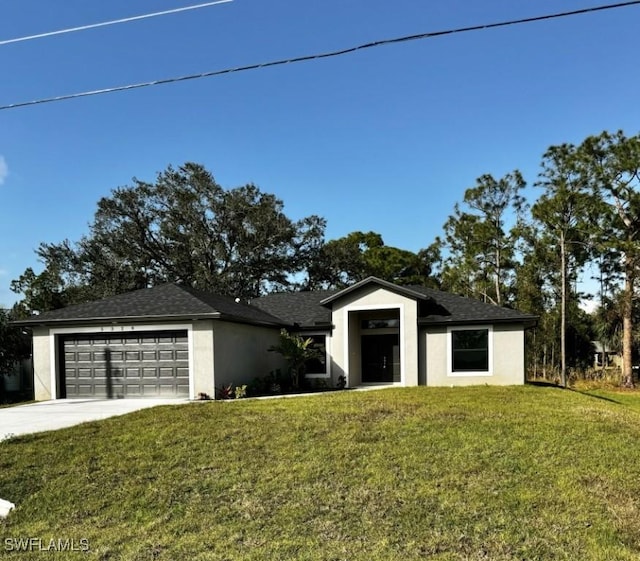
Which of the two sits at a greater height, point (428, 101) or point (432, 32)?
point (428, 101)

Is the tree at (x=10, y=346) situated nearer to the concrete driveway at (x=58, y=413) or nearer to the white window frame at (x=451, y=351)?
the concrete driveway at (x=58, y=413)

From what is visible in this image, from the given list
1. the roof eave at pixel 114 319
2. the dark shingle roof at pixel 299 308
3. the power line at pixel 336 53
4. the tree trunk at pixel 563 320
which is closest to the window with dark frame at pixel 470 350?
the dark shingle roof at pixel 299 308

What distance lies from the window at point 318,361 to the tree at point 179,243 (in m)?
15.4

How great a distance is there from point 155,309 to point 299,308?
22.9ft

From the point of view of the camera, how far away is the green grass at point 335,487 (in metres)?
4.77

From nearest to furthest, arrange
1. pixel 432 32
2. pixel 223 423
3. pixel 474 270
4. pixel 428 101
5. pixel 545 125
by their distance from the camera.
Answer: pixel 432 32, pixel 223 423, pixel 428 101, pixel 545 125, pixel 474 270

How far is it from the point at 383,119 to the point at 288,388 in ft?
30.9

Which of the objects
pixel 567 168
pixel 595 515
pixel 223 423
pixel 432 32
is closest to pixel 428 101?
pixel 432 32

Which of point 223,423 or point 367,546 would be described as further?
point 223,423

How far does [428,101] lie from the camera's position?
43.2ft

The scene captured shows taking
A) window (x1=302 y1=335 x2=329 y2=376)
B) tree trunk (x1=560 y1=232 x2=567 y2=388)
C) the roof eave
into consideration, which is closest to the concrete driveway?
the roof eave

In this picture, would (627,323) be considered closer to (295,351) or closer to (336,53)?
(295,351)

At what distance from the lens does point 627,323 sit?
82.0 feet

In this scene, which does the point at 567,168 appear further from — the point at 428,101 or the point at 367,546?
the point at 367,546
